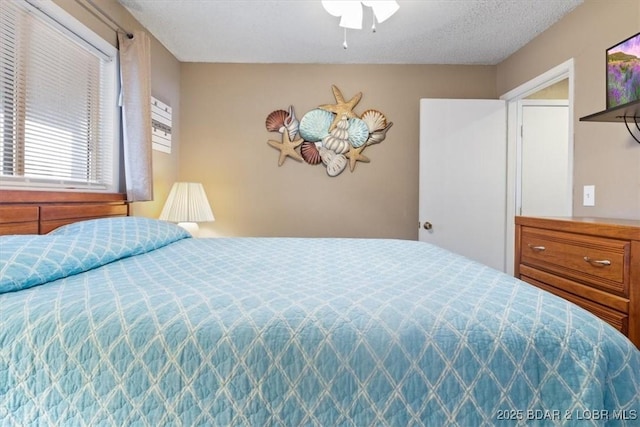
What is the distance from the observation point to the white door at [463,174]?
120 inches

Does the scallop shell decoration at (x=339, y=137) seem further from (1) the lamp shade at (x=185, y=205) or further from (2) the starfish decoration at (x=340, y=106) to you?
(1) the lamp shade at (x=185, y=205)

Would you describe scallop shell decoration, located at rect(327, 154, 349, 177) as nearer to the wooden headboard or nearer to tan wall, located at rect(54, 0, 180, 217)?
tan wall, located at rect(54, 0, 180, 217)

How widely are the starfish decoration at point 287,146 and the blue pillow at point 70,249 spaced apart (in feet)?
5.58

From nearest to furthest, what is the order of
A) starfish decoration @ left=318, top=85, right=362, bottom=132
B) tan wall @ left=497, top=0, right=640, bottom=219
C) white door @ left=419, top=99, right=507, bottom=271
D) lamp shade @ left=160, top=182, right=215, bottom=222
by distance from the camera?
1. tan wall @ left=497, top=0, right=640, bottom=219
2. lamp shade @ left=160, top=182, right=215, bottom=222
3. white door @ left=419, top=99, right=507, bottom=271
4. starfish decoration @ left=318, top=85, right=362, bottom=132

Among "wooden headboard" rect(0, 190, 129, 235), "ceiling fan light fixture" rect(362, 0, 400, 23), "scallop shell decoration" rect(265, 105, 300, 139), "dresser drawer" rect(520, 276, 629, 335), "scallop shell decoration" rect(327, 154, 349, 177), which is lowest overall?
"dresser drawer" rect(520, 276, 629, 335)

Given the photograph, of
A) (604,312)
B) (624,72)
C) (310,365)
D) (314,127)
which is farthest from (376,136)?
→ (310,365)

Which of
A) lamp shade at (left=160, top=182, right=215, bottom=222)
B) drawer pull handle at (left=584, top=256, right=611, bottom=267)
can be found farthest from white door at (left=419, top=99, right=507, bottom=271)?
lamp shade at (left=160, top=182, right=215, bottom=222)

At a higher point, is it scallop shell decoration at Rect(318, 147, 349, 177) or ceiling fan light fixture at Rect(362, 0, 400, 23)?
ceiling fan light fixture at Rect(362, 0, 400, 23)

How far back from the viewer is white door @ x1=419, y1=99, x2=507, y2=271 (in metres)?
3.04

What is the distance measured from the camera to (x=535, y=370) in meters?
0.71

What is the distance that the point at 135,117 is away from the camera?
2.30 meters

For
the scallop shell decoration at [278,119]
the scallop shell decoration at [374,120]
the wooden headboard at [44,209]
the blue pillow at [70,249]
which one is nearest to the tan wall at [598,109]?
the scallop shell decoration at [374,120]

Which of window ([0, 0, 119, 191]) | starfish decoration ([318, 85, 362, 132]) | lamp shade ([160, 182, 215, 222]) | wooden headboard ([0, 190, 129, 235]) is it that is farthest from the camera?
starfish decoration ([318, 85, 362, 132])

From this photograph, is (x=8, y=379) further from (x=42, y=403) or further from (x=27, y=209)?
(x=27, y=209)
